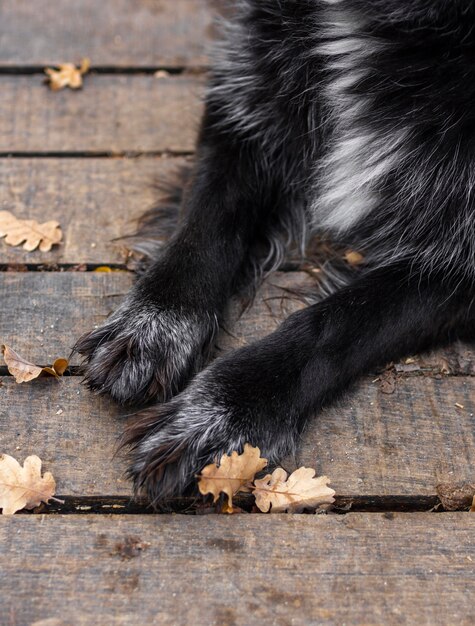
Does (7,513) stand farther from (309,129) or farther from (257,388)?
(309,129)

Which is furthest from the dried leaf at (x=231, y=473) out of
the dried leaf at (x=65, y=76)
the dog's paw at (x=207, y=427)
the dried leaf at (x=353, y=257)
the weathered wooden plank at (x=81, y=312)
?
the dried leaf at (x=65, y=76)

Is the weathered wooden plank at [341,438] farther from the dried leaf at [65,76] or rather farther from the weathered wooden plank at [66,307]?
the dried leaf at [65,76]

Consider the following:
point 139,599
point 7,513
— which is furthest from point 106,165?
point 139,599

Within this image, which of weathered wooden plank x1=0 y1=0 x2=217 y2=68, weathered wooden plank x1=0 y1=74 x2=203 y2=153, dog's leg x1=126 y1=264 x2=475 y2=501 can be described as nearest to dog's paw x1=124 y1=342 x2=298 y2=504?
dog's leg x1=126 y1=264 x2=475 y2=501

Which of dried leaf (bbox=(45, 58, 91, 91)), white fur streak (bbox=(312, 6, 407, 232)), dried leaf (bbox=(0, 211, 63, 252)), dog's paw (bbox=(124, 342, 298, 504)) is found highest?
white fur streak (bbox=(312, 6, 407, 232))

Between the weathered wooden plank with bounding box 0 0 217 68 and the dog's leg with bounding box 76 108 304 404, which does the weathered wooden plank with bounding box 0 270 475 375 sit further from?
the weathered wooden plank with bounding box 0 0 217 68

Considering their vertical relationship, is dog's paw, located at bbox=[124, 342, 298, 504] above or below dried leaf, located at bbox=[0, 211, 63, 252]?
Answer: above

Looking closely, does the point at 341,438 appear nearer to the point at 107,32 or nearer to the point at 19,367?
the point at 19,367
